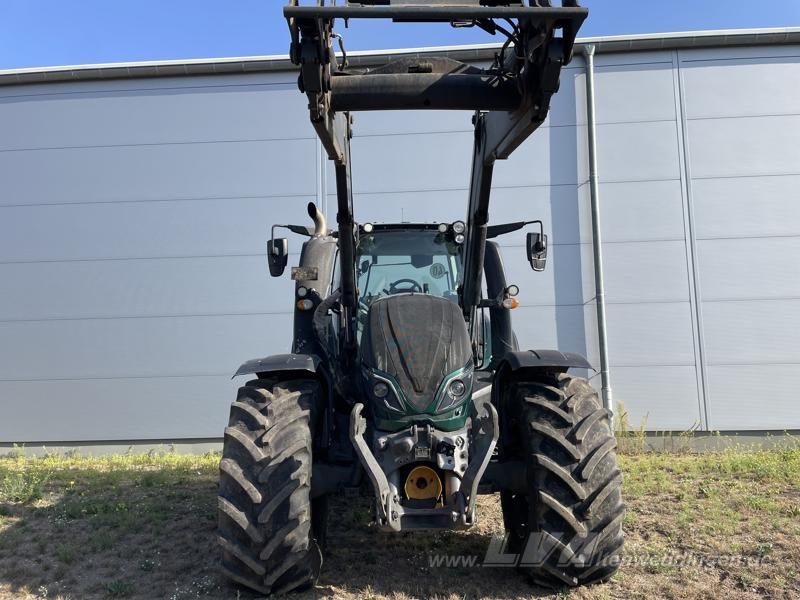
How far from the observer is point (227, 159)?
1048 cm

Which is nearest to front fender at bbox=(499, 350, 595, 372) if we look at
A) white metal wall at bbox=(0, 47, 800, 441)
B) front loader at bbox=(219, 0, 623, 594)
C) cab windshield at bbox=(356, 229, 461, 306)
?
front loader at bbox=(219, 0, 623, 594)

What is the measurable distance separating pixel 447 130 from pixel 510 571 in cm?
750

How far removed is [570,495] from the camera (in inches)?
148

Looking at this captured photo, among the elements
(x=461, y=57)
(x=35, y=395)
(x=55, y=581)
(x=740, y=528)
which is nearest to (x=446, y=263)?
(x=740, y=528)

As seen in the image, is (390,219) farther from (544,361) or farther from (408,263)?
(544,361)

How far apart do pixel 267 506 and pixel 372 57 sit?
26.9ft

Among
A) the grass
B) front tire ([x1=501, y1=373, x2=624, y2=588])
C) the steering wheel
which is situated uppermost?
the steering wheel

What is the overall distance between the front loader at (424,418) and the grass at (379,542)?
0.45 meters

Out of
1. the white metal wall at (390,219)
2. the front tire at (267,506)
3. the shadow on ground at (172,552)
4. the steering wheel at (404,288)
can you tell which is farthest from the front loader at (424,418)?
the white metal wall at (390,219)

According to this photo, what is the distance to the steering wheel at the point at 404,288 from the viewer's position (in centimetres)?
538

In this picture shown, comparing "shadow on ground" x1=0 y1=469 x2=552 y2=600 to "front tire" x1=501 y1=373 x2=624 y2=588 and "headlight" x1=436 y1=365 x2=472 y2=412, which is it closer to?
"front tire" x1=501 y1=373 x2=624 y2=588

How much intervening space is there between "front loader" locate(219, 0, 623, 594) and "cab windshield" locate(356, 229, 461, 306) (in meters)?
0.88

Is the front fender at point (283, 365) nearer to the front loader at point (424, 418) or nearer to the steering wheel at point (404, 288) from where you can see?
the front loader at point (424, 418)

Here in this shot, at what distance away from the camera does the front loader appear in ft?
11.5
